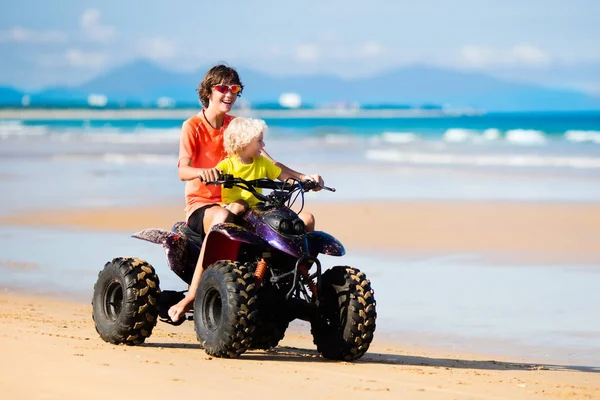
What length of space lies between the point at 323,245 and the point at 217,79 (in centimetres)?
146

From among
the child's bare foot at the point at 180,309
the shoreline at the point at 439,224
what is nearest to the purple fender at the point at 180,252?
the child's bare foot at the point at 180,309

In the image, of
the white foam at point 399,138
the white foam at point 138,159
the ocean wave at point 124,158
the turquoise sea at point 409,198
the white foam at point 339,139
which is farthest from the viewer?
the white foam at point 399,138

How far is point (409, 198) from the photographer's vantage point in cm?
2108

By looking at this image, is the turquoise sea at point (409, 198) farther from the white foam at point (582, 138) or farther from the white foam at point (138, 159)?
the white foam at point (582, 138)

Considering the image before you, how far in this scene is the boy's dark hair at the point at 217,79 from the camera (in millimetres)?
7906

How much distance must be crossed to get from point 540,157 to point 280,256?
1208 inches

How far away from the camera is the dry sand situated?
6188 millimetres

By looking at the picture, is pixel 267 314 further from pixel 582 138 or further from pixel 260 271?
pixel 582 138

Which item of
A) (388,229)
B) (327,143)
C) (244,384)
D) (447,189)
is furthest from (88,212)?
(327,143)

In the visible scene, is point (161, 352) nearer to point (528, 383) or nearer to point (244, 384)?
point (244, 384)

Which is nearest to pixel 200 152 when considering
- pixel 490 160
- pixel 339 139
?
pixel 490 160

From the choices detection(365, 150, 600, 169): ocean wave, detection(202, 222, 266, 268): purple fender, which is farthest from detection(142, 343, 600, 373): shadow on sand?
detection(365, 150, 600, 169): ocean wave

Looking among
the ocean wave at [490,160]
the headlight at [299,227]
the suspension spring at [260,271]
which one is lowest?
the suspension spring at [260,271]

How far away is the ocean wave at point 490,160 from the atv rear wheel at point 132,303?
84.0ft
